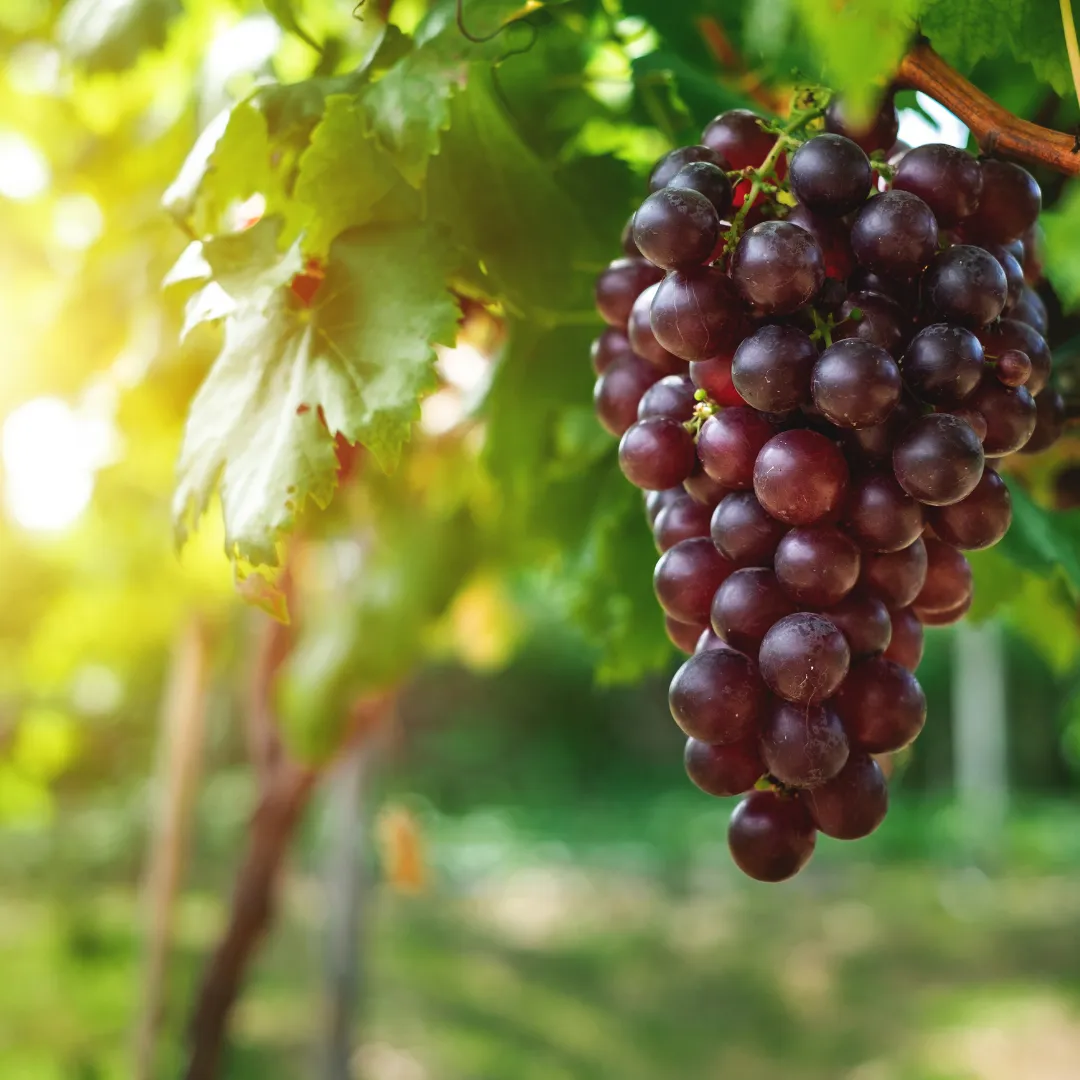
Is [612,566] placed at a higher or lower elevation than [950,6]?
lower

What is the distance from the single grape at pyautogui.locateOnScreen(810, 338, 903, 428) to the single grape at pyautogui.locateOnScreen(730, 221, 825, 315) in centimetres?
3

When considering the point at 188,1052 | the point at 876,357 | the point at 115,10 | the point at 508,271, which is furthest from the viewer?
the point at 188,1052

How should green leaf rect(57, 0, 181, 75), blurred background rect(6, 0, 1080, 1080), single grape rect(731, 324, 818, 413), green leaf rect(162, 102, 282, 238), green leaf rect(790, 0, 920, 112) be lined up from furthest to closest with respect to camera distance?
1. blurred background rect(6, 0, 1080, 1080)
2. green leaf rect(57, 0, 181, 75)
3. green leaf rect(162, 102, 282, 238)
4. single grape rect(731, 324, 818, 413)
5. green leaf rect(790, 0, 920, 112)

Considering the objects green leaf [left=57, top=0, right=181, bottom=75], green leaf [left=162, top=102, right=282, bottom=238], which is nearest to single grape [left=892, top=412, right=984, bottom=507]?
green leaf [left=162, top=102, right=282, bottom=238]

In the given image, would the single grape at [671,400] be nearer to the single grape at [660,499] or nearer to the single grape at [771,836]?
the single grape at [660,499]

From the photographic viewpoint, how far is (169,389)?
3.03ft

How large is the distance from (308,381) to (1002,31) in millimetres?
305

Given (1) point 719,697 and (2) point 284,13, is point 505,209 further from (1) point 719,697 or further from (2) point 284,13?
(1) point 719,697

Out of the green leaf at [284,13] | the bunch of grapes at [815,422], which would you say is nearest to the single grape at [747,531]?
the bunch of grapes at [815,422]

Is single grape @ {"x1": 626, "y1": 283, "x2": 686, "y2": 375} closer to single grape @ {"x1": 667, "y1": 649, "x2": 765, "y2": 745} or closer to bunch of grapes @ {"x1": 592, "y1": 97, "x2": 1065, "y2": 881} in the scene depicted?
bunch of grapes @ {"x1": 592, "y1": 97, "x2": 1065, "y2": 881}

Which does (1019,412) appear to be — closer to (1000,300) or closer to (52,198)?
(1000,300)

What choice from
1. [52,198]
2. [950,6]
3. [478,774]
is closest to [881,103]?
[950,6]

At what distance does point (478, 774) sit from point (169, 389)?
6.79 m

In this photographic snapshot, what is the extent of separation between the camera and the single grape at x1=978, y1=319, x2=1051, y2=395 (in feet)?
1.48
